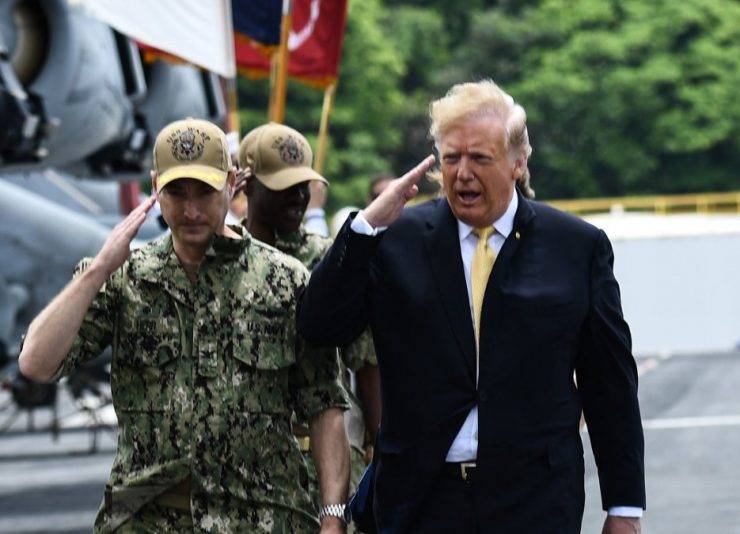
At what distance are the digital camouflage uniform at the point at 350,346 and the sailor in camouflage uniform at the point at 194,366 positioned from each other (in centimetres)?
161

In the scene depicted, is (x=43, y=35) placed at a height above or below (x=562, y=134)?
below

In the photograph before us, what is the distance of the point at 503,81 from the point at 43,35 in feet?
193

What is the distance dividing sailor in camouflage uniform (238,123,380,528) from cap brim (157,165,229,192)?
62.5 inches

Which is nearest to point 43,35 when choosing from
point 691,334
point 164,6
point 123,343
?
point 164,6

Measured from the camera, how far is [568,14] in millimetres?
71750

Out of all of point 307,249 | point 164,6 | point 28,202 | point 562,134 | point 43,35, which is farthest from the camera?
point 562,134

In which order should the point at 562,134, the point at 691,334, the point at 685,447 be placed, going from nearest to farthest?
1. the point at 685,447
2. the point at 691,334
3. the point at 562,134

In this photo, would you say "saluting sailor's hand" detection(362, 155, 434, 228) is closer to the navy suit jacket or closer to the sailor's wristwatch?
the navy suit jacket

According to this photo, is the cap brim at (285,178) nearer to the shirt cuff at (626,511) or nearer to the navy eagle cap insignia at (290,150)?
the navy eagle cap insignia at (290,150)

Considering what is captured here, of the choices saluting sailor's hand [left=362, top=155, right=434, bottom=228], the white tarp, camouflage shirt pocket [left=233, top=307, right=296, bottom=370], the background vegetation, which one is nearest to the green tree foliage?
the background vegetation

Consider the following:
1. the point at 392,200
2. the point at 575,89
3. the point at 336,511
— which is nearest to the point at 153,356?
the point at 336,511

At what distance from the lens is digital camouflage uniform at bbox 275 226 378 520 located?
6812 millimetres

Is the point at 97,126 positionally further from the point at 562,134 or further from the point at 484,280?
the point at 562,134

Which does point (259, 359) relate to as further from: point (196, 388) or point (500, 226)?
point (500, 226)
